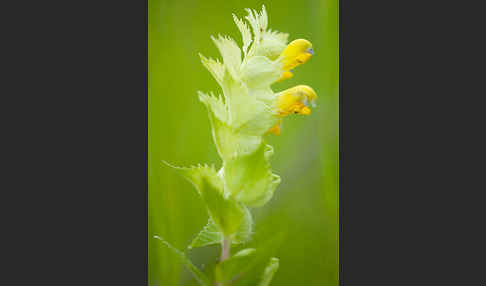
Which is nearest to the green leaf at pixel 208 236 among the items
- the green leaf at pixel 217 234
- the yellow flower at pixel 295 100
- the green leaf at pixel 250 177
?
the green leaf at pixel 217 234

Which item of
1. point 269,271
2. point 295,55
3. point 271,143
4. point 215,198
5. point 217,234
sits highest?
point 295,55

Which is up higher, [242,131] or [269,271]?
[242,131]

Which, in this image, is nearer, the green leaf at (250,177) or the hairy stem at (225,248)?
the green leaf at (250,177)

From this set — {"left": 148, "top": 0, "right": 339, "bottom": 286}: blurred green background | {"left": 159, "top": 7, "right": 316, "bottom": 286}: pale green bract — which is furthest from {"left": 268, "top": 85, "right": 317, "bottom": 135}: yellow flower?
{"left": 148, "top": 0, "right": 339, "bottom": 286}: blurred green background

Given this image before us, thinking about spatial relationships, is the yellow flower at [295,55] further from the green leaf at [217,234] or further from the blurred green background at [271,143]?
the green leaf at [217,234]

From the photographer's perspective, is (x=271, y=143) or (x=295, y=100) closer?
(x=295, y=100)

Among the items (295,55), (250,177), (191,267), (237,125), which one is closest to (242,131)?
(237,125)

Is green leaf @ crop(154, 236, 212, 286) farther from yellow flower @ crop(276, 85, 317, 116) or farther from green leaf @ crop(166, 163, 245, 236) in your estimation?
yellow flower @ crop(276, 85, 317, 116)

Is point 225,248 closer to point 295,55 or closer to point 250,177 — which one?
point 250,177
